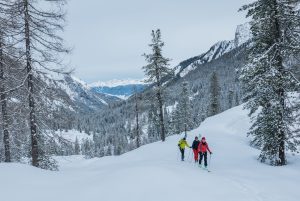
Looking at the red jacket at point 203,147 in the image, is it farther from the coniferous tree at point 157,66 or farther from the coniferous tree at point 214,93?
the coniferous tree at point 214,93

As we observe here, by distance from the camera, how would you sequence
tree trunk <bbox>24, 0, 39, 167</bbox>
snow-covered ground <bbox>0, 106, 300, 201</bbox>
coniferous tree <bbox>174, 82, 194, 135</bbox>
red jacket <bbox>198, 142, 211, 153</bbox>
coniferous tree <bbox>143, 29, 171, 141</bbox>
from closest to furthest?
snow-covered ground <bbox>0, 106, 300, 201</bbox>, tree trunk <bbox>24, 0, 39, 167</bbox>, red jacket <bbox>198, 142, 211, 153</bbox>, coniferous tree <bbox>143, 29, 171, 141</bbox>, coniferous tree <bbox>174, 82, 194, 135</bbox>

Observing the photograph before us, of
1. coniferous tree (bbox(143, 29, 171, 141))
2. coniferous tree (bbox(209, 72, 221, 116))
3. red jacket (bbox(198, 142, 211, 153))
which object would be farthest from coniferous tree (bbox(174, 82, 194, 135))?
red jacket (bbox(198, 142, 211, 153))

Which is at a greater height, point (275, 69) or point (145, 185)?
point (275, 69)

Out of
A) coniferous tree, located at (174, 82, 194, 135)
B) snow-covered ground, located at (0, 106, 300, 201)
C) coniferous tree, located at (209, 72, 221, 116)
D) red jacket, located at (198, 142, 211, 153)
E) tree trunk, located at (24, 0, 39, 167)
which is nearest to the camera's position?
snow-covered ground, located at (0, 106, 300, 201)

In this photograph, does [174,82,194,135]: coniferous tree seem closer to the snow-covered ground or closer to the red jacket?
the red jacket

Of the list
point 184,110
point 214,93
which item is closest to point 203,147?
point 184,110

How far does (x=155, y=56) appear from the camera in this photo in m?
44.2

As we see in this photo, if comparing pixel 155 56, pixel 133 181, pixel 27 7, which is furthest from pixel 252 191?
pixel 155 56

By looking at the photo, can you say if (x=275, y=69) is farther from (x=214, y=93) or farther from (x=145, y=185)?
(x=214, y=93)

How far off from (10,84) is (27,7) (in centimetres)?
468

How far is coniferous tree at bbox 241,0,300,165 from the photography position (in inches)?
871

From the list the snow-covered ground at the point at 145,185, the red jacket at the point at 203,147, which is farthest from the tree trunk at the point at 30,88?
the red jacket at the point at 203,147

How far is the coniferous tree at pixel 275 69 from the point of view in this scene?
2212 cm

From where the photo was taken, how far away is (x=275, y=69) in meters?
22.0
